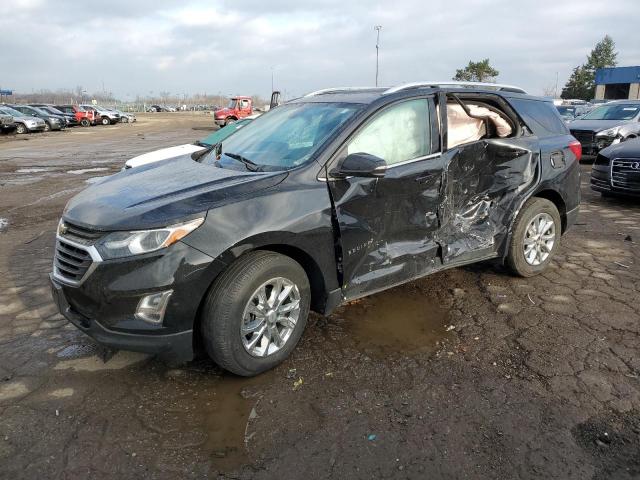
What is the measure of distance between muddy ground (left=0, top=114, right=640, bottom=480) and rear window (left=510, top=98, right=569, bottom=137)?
60.5 inches

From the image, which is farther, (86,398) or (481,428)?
(86,398)

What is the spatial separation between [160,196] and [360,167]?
4.21 ft

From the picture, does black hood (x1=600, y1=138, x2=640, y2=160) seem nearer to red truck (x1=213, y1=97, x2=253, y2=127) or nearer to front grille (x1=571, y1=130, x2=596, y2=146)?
front grille (x1=571, y1=130, x2=596, y2=146)

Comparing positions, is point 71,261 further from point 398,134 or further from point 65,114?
point 65,114

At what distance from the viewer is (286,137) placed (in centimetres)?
395

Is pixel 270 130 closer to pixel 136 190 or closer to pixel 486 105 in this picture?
pixel 136 190

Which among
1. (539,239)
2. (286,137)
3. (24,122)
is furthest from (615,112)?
(24,122)

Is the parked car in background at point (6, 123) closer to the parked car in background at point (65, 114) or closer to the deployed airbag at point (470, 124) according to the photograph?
the parked car in background at point (65, 114)

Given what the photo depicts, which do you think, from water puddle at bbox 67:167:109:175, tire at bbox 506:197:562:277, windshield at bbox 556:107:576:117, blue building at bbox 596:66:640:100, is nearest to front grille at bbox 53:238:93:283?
tire at bbox 506:197:562:277

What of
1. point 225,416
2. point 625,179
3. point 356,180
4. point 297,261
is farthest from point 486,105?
point 625,179

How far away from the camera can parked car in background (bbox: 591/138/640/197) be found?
810 cm

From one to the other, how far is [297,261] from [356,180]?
27.4 inches

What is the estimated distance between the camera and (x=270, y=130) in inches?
166

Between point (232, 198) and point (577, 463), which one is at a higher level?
point (232, 198)
